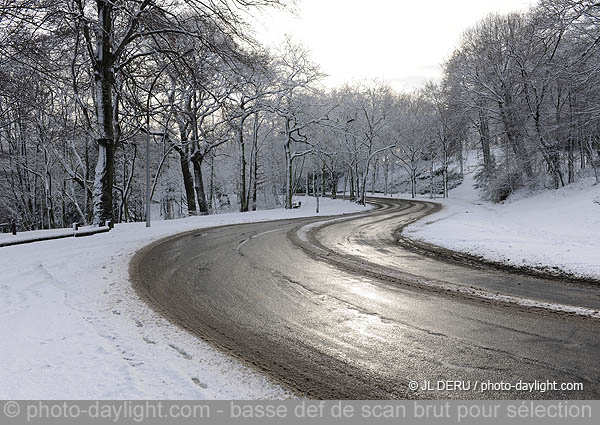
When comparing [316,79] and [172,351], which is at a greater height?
[316,79]

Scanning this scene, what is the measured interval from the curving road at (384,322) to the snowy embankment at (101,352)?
290 mm

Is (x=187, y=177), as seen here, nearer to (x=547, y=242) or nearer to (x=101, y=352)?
(x=547, y=242)

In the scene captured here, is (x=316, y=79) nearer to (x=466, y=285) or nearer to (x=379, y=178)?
(x=466, y=285)

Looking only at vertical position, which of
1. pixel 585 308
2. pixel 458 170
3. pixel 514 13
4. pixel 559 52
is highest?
pixel 514 13

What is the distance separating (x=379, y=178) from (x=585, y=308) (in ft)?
226

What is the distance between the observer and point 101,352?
11.6ft

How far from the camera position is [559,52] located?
73.0 ft

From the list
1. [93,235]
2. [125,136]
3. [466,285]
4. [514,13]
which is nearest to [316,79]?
[125,136]

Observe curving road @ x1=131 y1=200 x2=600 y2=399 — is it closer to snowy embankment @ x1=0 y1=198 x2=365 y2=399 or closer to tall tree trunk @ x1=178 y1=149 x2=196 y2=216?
snowy embankment @ x1=0 y1=198 x2=365 y2=399

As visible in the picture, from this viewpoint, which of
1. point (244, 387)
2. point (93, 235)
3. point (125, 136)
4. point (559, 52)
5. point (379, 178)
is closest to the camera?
point (244, 387)

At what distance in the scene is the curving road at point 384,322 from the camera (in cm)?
300

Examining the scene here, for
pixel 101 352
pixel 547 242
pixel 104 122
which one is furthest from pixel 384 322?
pixel 104 122

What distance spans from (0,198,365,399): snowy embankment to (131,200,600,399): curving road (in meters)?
0.29
